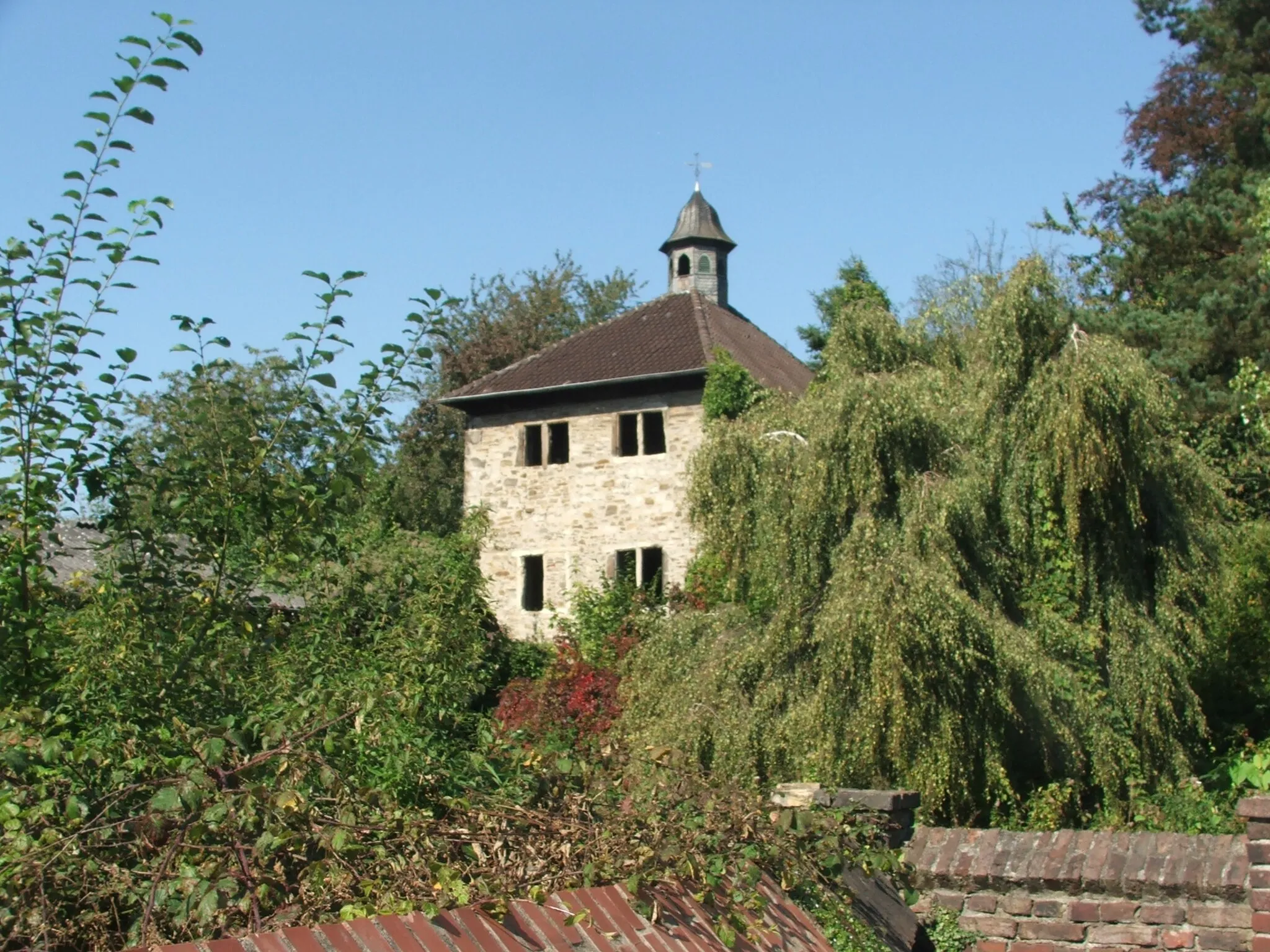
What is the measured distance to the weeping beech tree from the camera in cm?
1316

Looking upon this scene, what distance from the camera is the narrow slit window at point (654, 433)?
28.0m

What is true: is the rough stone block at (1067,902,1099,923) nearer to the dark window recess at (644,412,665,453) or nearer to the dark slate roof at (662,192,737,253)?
the dark window recess at (644,412,665,453)

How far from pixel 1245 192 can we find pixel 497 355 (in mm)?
22039

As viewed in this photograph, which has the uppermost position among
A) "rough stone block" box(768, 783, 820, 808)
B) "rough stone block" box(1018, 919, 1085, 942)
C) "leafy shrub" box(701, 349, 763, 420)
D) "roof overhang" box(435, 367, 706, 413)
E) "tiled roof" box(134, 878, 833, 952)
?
"roof overhang" box(435, 367, 706, 413)

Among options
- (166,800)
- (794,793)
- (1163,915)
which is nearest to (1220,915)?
(1163,915)

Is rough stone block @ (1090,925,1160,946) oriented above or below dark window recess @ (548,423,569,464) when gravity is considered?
below

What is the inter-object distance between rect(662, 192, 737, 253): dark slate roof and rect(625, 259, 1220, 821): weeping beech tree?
1788cm

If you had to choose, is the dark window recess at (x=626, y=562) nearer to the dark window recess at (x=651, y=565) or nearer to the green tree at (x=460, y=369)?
the dark window recess at (x=651, y=565)

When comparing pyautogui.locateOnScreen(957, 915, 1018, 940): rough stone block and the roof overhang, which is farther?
the roof overhang

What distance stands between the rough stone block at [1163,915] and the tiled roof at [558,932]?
2.28m

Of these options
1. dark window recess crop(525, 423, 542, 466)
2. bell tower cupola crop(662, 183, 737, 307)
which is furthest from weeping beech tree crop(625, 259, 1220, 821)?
bell tower cupola crop(662, 183, 737, 307)

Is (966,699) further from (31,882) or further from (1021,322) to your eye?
(31,882)

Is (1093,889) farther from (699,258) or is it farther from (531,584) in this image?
(699,258)

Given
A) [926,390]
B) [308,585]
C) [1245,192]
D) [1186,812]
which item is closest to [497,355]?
[1245,192]
